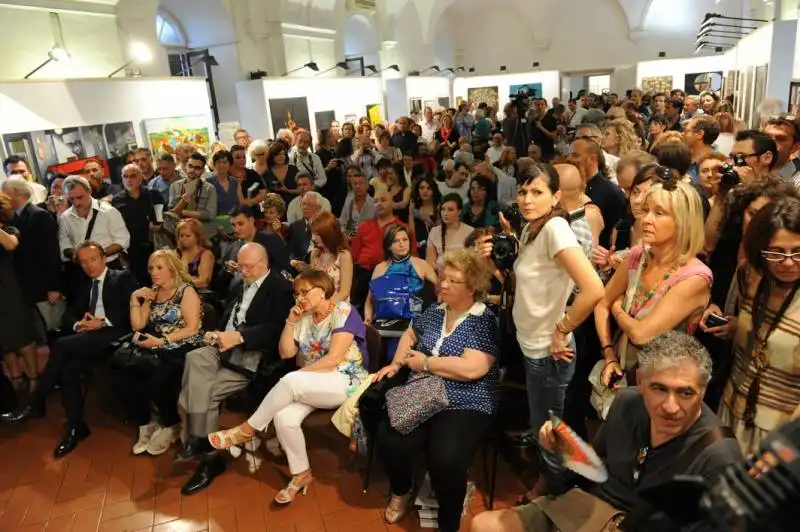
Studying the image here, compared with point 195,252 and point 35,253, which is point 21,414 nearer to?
point 35,253

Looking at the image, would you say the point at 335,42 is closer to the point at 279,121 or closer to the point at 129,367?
Result: the point at 279,121

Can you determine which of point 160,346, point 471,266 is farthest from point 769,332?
point 160,346

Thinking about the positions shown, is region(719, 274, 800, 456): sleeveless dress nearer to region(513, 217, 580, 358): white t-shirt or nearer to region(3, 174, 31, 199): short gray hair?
region(513, 217, 580, 358): white t-shirt

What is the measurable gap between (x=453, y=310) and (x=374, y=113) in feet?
41.5

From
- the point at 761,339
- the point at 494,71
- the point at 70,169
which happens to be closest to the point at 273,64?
the point at 70,169

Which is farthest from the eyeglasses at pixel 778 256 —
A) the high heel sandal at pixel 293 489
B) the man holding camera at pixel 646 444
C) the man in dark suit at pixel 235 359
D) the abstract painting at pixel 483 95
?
the abstract painting at pixel 483 95

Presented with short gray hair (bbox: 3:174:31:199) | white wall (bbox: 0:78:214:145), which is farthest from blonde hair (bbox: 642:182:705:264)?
white wall (bbox: 0:78:214:145)

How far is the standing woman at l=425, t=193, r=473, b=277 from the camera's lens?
13.6 feet

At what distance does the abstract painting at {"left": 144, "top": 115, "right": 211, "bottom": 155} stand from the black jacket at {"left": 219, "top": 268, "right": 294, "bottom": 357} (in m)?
5.56

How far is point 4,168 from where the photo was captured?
5633mm

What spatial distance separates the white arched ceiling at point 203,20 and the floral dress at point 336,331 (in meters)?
9.04

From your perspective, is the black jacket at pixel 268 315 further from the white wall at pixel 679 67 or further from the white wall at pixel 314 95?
the white wall at pixel 679 67

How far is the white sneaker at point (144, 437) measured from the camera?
361 centimetres

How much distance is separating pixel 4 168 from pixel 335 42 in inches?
369
